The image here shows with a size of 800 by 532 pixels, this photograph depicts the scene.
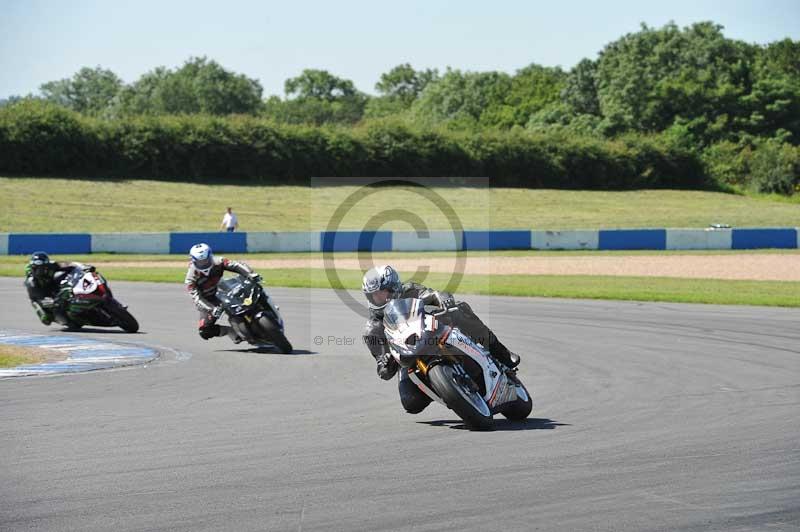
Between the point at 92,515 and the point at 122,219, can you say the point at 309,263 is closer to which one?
the point at 122,219

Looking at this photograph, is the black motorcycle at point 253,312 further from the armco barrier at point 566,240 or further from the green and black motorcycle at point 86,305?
the armco barrier at point 566,240

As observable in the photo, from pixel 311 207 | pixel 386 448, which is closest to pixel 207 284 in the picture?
pixel 386 448

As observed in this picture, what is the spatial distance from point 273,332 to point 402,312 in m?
5.64

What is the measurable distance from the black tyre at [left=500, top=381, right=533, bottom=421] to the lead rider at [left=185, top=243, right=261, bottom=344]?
6.10m

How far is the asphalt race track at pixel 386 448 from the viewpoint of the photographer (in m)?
6.06

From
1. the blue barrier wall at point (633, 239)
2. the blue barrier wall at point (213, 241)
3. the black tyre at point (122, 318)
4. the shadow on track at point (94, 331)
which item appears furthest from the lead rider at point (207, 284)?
the blue barrier wall at point (633, 239)

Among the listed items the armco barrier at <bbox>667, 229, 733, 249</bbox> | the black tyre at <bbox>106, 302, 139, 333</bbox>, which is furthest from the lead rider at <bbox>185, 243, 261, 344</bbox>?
the armco barrier at <bbox>667, 229, 733, 249</bbox>

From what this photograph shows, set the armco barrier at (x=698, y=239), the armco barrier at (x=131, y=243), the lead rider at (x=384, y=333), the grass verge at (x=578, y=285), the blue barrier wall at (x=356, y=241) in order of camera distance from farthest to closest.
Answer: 1. the armco barrier at (x=698, y=239)
2. the blue barrier wall at (x=356, y=241)
3. the armco barrier at (x=131, y=243)
4. the grass verge at (x=578, y=285)
5. the lead rider at (x=384, y=333)

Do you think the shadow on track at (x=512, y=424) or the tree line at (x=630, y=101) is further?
the tree line at (x=630, y=101)

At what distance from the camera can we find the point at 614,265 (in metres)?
33.8

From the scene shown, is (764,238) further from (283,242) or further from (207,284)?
(207,284)

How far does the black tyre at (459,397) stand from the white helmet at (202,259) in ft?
21.7

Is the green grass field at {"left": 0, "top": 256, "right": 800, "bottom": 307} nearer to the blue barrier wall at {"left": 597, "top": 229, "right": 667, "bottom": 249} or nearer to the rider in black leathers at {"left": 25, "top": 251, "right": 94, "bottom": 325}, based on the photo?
the rider in black leathers at {"left": 25, "top": 251, "right": 94, "bottom": 325}

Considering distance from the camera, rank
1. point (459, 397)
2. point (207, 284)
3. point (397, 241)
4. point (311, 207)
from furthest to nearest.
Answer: point (311, 207) < point (397, 241) < point (207, 284) < point (459, 397)
